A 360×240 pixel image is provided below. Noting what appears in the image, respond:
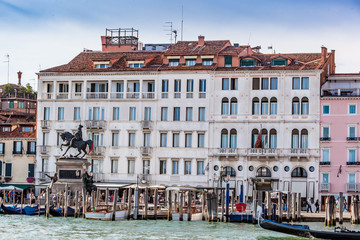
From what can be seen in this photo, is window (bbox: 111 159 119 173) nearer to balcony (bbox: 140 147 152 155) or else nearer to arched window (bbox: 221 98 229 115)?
balcony (bbox: 140 147 152 155)

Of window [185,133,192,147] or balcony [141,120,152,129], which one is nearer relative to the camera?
window [185,133,192,147]

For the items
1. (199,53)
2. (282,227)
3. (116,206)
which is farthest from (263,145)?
(282,227)

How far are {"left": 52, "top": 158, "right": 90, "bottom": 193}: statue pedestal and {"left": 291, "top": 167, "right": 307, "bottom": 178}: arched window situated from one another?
1530 centimetres

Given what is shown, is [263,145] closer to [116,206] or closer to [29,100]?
[116,206]

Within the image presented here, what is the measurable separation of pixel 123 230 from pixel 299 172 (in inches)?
870

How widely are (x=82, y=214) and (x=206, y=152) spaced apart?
1561cm

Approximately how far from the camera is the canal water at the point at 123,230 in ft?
151

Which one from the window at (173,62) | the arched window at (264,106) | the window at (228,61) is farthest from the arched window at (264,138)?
the window at (173,62)

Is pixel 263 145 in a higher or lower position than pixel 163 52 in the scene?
Answer: lower

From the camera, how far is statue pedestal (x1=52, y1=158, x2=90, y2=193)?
2410 inches

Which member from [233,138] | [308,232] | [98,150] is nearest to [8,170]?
[98,150]

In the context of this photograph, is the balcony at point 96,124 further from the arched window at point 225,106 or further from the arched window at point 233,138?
the arched window at point 233,138

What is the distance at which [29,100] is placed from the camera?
103 metres

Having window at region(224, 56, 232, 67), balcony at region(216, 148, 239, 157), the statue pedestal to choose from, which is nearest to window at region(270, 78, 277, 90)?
window at region(224, 56, 232, 67)
